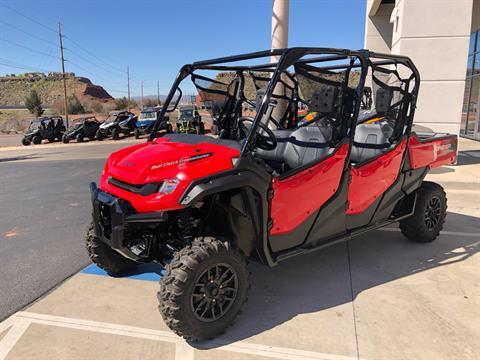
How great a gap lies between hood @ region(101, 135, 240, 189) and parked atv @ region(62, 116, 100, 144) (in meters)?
21.0

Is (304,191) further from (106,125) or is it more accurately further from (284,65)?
(106,125)

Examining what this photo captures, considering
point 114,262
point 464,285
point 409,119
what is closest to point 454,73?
point 409,119

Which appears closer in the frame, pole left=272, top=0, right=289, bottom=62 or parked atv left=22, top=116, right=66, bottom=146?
pole left=272, top=0, right=289, bottom=62

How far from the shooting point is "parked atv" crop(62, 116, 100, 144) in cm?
2242

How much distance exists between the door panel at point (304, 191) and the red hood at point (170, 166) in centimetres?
48

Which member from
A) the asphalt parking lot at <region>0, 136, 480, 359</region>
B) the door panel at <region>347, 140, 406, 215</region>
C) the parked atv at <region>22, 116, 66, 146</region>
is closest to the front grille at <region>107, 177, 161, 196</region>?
the asphalt parking lot at <region>0, 136, 480, 359</region>

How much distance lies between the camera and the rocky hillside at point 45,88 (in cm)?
9800

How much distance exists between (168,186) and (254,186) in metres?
0.59

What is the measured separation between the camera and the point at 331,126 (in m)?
3.53

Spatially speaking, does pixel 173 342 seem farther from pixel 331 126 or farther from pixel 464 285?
pixel 464 285

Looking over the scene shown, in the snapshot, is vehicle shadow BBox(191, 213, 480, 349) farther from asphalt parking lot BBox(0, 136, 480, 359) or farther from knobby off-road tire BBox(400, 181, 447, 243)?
knobby off-road tire BBox(400, 181, 447, 243)

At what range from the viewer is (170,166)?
276 cm

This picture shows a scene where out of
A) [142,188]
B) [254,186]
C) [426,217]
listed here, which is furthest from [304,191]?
[426,217]

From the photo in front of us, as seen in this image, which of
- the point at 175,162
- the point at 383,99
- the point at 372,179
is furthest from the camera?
the point at 383,99
